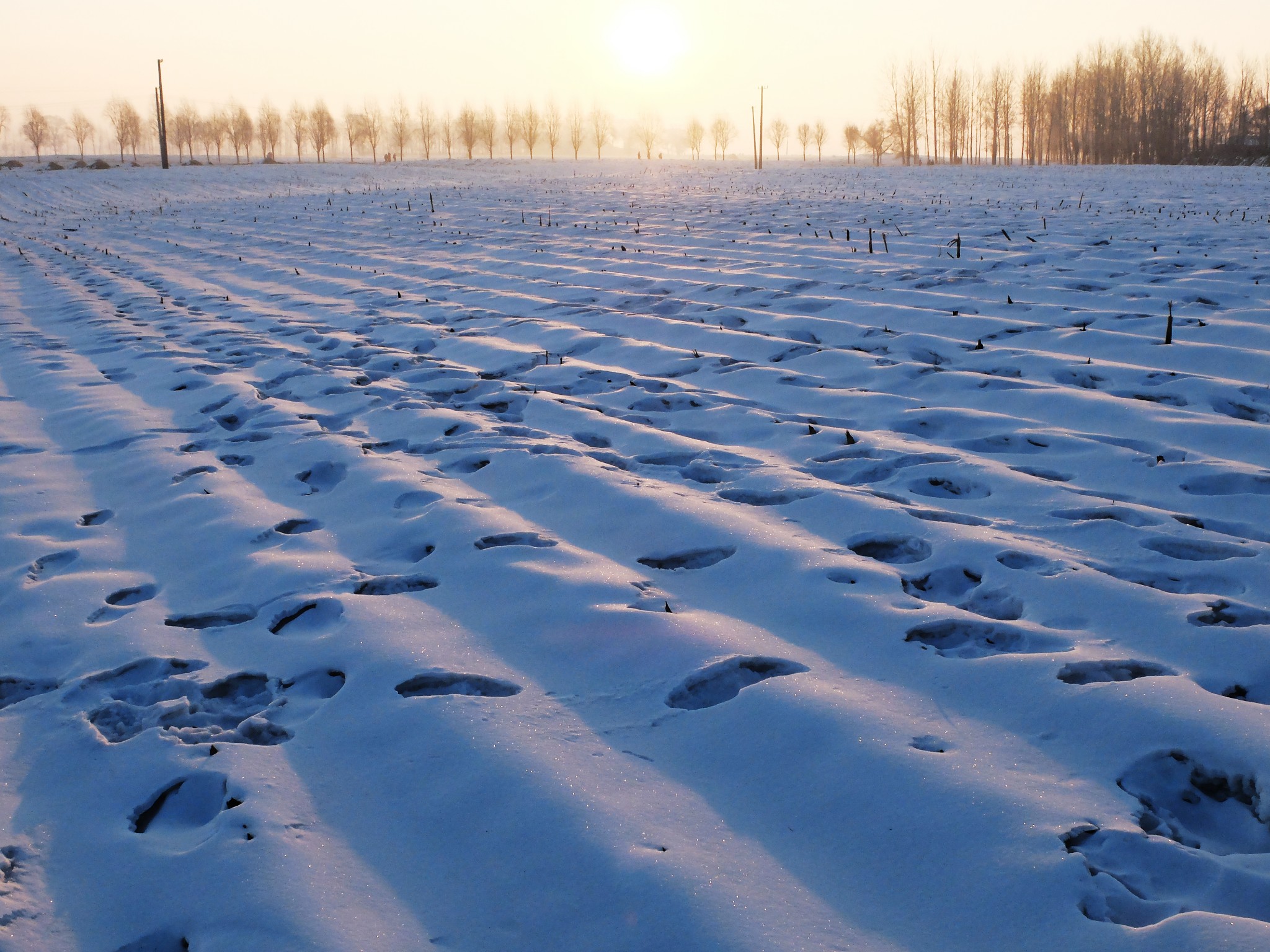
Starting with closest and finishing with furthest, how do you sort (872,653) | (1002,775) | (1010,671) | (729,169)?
(1002,775), (1010,671), (872,653), (729,169)

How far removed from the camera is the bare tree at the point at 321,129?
2530 inches

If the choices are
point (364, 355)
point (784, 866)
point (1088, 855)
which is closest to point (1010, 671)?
point (1088, 855)

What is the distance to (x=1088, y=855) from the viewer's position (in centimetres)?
135

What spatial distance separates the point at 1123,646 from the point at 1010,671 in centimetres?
29

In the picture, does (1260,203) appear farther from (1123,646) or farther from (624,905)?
(624,905)

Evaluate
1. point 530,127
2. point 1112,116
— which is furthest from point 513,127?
point 1112,116

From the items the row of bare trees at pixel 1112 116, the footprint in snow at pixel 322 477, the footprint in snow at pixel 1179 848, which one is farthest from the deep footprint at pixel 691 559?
the row of bare trees at pixel 1112 116

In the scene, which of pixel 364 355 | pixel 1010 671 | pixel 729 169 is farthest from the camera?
pixel 729 169

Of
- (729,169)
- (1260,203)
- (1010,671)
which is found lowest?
(1010,671)

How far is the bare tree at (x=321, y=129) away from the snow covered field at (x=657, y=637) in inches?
2642

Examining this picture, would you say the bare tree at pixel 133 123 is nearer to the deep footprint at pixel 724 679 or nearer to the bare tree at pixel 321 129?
the bare tree at pixel 321 129

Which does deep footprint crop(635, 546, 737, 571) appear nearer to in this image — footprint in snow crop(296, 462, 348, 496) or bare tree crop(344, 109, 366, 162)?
footprint in snow crop(296, 462, 348, 496)

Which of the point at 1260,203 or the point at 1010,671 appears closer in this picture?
the point at 1010,671

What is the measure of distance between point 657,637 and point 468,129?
7323cm
